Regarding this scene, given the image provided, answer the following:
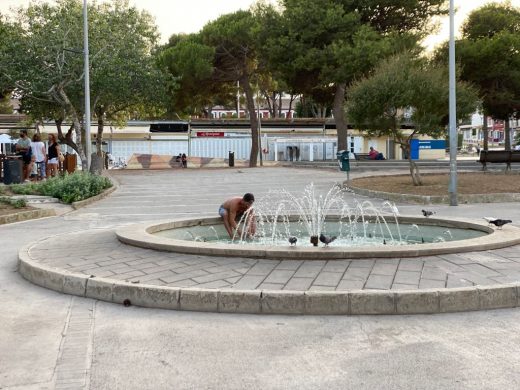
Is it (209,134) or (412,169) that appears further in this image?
(209,134)

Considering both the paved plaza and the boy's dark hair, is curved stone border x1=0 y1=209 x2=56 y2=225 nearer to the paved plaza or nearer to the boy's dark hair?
the paved plaza

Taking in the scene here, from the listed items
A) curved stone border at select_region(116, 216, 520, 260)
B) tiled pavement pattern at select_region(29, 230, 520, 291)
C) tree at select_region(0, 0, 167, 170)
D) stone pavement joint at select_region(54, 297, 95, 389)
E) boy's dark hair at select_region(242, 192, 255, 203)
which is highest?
tree at select_region(0, 0, 167, 170)

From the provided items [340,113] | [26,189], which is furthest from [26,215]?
[340,113]

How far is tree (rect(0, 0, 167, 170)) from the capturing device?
28.0m

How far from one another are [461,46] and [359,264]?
102 feet

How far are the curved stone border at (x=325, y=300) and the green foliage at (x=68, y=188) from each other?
1135 centimetres

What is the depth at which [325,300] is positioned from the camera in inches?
210

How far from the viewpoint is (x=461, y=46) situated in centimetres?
3409

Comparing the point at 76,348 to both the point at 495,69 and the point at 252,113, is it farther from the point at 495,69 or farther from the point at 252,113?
the point at 252,113

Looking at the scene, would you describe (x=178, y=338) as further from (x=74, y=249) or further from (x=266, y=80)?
(x=266, y=80)

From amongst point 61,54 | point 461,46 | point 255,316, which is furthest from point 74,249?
point 461,46

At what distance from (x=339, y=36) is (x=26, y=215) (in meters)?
22.9

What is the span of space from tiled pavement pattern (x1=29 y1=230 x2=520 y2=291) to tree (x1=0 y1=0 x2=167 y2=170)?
20.0m

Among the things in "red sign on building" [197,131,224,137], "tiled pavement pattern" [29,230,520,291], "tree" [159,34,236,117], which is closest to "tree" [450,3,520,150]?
"tree" [159,34,236,117]
